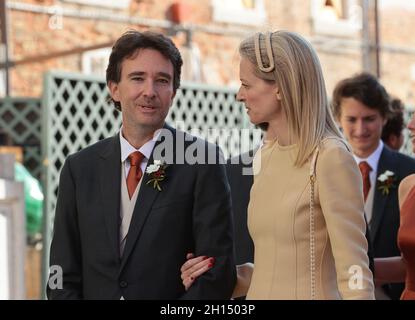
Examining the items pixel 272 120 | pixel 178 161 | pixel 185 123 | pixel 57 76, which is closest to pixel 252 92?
pixel 272 120

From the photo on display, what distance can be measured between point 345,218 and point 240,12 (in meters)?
→ 13.0

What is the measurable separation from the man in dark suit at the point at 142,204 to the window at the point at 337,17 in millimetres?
13626

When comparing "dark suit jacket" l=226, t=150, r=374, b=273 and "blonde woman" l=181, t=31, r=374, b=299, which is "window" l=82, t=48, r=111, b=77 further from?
"blonde woman" l=181, t=31, r=374, b=299

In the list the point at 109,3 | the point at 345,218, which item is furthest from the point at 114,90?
the point at 109,3

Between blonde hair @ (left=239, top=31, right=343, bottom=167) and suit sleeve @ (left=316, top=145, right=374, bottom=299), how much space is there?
93mm

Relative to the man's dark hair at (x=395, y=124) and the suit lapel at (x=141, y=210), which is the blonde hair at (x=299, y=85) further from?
the man's dark hair at (x=395, y=124)

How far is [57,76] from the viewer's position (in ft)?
28.7

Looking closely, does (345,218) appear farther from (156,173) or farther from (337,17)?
(337,17)

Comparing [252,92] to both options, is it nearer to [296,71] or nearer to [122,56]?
[296,71]

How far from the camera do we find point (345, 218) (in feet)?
11.5

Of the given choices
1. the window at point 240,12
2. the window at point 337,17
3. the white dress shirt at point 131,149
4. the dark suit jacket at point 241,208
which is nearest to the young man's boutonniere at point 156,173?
the white dress shirt at point 131,149

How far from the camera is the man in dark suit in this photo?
12.8 feet

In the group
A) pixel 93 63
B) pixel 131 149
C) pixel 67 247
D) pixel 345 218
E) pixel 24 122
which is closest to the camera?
pixel 345 218

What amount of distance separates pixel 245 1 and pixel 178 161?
42.1 ft
